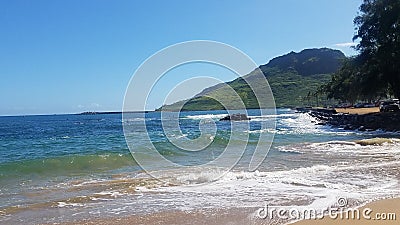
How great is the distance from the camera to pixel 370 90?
41375mm

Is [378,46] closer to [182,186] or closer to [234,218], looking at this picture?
[182,186]

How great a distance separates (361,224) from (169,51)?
4.66m

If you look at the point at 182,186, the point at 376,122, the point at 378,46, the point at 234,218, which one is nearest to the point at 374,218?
the point at 234,218

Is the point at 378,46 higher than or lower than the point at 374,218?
higher

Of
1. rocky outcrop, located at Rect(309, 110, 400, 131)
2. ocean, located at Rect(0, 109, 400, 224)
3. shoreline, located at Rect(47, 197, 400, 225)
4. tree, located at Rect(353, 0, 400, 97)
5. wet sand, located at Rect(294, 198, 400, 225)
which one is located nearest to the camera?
wet sand, located at Rect(294, 198, 400, 225)

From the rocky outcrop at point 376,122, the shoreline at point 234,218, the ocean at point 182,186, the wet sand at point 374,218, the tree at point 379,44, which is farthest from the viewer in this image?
the tree at point 379,44

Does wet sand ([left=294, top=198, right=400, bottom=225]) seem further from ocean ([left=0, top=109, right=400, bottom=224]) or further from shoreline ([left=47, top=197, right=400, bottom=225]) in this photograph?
ocean ([left=0, top=109, right=400, bottom=224])

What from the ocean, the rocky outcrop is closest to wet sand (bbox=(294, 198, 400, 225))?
the ocean

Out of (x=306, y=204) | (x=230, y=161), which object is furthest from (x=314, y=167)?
(x=306, y=204)

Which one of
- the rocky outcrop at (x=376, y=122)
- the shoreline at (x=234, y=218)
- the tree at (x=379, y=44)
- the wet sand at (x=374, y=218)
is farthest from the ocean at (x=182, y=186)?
the tree at (x=379, y=44)

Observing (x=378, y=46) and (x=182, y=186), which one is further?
(x=378, y=46)

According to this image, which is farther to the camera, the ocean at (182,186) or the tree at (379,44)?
the tree at (379,44)

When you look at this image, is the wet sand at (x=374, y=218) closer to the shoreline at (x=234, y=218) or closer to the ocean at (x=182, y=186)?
the shoreline at (x=234, y=218)

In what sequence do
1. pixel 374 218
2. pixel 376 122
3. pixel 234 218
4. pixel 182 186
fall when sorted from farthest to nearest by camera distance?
pixel 376 122 < pixel 182 186 < pixel 234 218 < pixel 374 218
